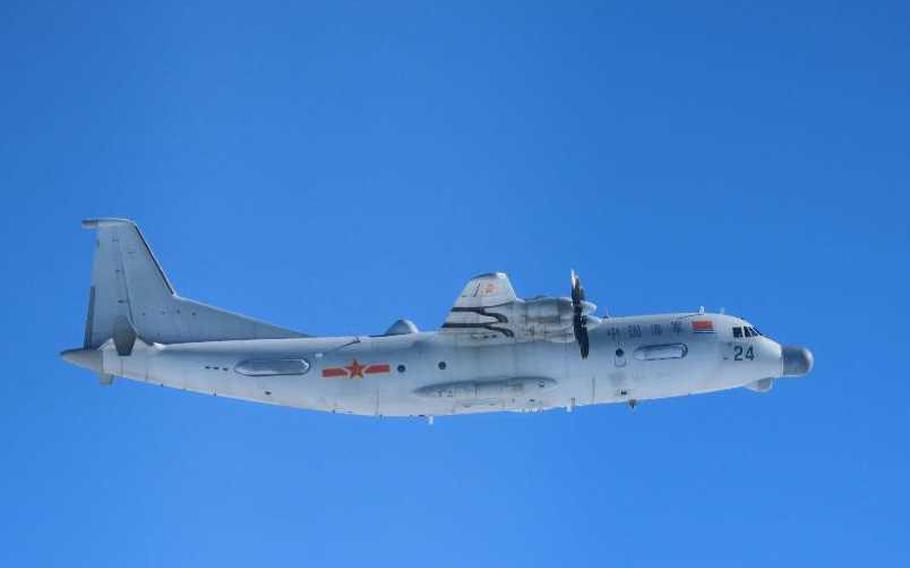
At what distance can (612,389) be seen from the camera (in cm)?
3331

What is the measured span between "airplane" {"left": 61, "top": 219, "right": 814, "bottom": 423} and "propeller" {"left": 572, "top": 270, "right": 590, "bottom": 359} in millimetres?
32

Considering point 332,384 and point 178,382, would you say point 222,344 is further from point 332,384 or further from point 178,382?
point 332,384

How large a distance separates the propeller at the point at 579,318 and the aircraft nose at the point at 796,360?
286 inches

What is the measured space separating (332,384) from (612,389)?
29.8ft

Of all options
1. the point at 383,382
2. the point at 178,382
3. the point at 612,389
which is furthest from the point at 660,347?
the point at 178,382

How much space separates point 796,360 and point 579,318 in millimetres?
8074

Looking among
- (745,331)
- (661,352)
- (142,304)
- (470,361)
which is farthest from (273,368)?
(745,331)

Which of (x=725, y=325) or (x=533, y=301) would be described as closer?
(x=533, y=301)

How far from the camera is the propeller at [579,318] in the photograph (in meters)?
32.4

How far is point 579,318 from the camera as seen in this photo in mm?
32594

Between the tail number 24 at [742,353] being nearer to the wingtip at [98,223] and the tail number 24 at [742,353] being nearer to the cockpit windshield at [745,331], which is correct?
the cockpit windshield at [745,331]

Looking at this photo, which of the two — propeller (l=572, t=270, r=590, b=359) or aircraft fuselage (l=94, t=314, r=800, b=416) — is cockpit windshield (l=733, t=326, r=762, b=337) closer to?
aircraft fuselage (l=94, t=314, r=800, b=416)

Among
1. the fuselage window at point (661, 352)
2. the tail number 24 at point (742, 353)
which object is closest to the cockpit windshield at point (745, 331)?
the tail number 24 at point (742, 353)

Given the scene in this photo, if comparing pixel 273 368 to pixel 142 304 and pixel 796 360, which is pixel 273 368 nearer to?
pixel 142 304
